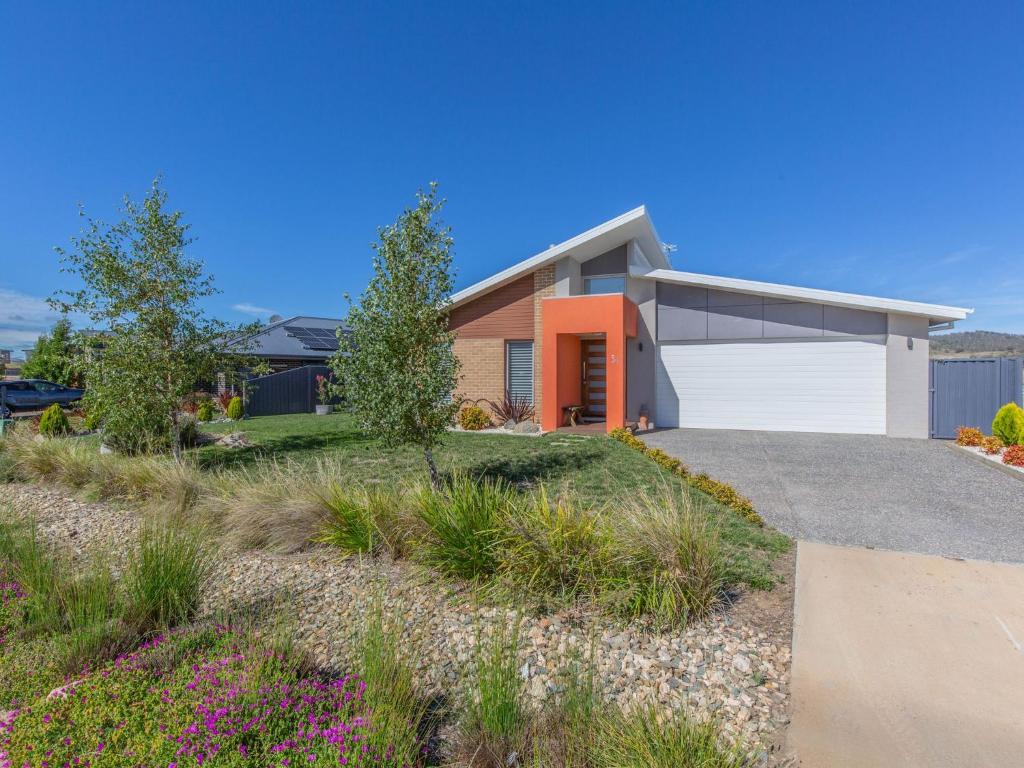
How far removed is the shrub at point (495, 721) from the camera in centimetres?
214

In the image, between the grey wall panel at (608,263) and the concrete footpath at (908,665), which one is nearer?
the concrete footpath at (908,665)

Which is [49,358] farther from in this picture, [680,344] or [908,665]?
[908,665]

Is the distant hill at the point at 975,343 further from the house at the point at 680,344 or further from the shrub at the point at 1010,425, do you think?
the shrub at the point at 1010,425

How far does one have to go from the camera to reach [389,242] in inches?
255

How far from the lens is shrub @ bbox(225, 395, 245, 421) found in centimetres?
1733

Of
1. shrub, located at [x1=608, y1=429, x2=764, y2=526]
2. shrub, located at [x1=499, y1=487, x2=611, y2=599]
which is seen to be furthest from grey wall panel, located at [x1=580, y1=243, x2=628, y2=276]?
shrub, located at [x1=499, y1=487, x2=611, y2=599]

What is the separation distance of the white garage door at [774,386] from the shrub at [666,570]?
1111 cm

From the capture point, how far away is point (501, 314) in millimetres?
14945

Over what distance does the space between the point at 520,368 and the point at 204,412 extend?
10658mm

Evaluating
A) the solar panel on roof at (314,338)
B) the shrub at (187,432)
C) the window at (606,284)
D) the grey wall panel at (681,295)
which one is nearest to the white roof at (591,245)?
the window at (606,284)

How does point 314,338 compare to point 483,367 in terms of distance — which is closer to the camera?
point 483,367

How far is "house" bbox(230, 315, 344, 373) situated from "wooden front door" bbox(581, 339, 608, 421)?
13.1m

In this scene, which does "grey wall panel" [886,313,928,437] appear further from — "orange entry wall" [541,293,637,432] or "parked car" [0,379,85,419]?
"parked car" [0,379,85,419]

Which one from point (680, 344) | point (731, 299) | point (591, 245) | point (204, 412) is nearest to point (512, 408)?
point (591, 245)
